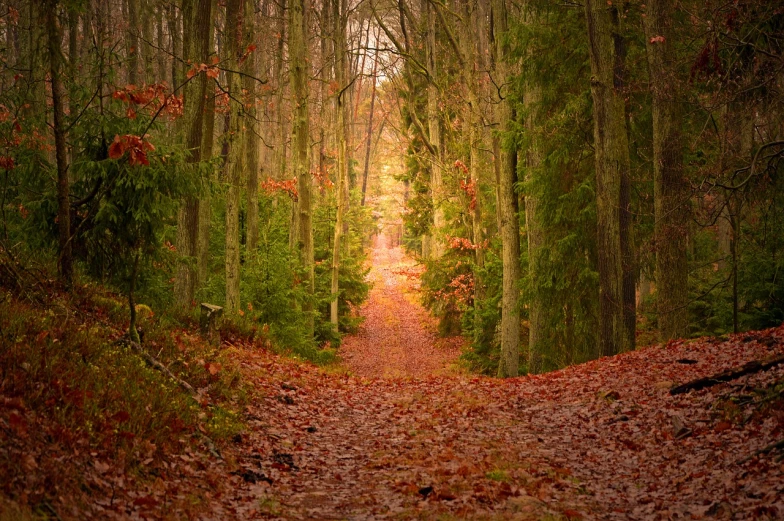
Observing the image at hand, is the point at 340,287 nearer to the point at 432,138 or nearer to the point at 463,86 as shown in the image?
the point at 432,138

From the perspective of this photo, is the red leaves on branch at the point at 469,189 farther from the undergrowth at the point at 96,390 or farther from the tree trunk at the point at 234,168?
the undergrowth at the point at 96,390

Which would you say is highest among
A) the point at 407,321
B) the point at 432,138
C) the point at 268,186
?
the point at 432,138

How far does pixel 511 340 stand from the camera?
16.7m

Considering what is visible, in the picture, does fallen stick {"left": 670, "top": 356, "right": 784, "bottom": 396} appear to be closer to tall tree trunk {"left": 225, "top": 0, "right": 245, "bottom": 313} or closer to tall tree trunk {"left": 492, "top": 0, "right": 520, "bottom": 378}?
tall tree trunk {"left": 492, "top": 0, "right": 520, "bottom": 378}

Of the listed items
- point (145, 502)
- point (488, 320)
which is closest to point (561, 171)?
point (488, 320)

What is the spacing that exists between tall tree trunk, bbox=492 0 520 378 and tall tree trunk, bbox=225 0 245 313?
6.96 metres

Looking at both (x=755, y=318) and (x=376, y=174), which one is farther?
(x=376, y=174)

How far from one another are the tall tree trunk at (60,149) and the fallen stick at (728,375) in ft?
28.6

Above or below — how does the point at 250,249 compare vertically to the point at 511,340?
above

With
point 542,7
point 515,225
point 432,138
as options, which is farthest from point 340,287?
point 542,7

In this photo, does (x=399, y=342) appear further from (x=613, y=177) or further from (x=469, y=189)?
(x=613, y=177)

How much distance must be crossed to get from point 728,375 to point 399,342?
1951 cm

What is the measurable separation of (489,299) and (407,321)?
12609 mm

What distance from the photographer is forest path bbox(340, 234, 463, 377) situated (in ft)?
72.6
